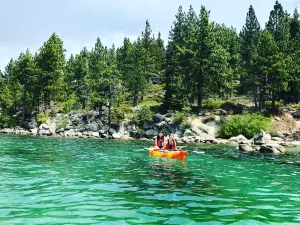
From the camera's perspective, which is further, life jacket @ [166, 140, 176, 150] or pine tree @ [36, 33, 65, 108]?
pine tree @ [36, 33, 65, 108]

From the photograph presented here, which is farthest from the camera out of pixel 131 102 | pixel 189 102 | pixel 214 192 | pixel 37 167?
pixel 131 102

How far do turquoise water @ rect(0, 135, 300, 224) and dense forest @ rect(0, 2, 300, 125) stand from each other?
136 feet

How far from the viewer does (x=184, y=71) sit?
223ft

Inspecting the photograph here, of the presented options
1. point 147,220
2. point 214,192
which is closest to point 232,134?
point 214,192

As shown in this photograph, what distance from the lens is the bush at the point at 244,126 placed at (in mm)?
51156

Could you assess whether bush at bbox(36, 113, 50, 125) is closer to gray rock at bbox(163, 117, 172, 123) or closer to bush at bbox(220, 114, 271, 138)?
gray rock at bbox(163, 117, 172, 123)

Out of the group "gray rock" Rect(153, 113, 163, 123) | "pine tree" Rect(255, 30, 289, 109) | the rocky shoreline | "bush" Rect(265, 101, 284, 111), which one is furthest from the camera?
"bush" Rect(265, 101, 284, 111)

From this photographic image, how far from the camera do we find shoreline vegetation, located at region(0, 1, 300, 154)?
183 feet

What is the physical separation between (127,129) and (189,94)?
14896 millimetres

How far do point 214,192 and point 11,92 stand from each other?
7624 centimetres

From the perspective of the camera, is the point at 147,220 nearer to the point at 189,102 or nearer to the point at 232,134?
the point at 232,134

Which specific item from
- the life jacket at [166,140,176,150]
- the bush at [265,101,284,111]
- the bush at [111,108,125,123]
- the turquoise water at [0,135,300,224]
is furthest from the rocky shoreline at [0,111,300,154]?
the turquoise water at [0,135,300,224]

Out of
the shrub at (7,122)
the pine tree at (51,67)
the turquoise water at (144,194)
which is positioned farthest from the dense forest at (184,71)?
the turquoise water at (144,194)

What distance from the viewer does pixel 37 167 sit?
66.5 feet
